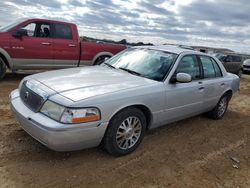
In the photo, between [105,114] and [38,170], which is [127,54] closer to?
[105,114]

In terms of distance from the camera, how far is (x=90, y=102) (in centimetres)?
Result: 352

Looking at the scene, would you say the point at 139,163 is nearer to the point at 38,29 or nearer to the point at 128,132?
the point at 128,132

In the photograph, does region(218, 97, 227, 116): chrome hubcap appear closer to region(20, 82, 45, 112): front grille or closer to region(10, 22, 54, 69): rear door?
region(20, 82, 45, 112): front grille

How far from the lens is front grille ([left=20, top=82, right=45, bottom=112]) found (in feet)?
12.0

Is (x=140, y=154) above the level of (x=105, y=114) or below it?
below

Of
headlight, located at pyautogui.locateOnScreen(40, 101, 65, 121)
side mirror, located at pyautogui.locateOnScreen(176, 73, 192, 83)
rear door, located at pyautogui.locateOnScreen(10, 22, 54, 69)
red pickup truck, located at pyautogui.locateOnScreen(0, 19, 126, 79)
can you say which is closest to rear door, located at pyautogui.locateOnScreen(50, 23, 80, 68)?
red pickup truck, located at pyautogui.locateOnScreen(0, 19, 126, 79)

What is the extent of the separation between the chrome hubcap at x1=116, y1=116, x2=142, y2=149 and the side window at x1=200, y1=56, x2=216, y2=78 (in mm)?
2163

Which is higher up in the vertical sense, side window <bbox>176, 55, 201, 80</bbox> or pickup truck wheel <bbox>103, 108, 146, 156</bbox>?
side window <bbox>176, 55, 201, 80</bbox>

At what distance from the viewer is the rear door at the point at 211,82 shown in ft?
18.4

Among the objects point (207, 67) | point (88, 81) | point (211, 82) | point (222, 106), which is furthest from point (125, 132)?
point (222, 106)

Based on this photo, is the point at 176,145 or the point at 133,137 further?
the point at 176,145

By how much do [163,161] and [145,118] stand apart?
0.67 metres

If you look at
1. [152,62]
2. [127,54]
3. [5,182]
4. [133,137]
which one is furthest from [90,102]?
[127,54]

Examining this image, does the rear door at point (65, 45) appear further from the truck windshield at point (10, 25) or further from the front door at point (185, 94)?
the front door at point (185, 94)
